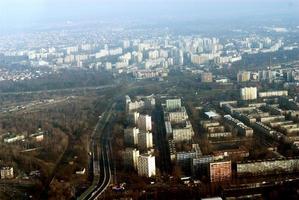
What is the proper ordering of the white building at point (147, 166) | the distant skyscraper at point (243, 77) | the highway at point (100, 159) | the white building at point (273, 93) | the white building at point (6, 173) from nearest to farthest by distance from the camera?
1. the highway at point (100, 159)
2. the white building at point (147, 166)
3. the white building at point (6, 173)
4. the white building at point (273, 93)
5. the distant skyscraper at point (243, 77)

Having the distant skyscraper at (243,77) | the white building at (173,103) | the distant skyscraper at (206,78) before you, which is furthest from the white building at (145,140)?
the distant skyscraper at (243,77)

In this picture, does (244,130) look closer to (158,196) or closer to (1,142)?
(158,196)

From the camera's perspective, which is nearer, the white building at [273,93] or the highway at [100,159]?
the highway at [100,159]

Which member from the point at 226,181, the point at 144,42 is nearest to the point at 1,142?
the point at 226,181

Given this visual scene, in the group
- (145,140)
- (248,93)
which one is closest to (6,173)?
(145,140)

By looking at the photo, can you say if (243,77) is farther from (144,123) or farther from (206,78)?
(144,123)

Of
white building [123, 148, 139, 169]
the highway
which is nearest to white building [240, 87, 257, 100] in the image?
the highway

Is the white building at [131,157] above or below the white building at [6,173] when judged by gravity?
above

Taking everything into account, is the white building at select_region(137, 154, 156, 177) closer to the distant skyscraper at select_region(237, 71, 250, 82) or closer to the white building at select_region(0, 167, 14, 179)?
the white building at select_region(0, 167, 14, 179)

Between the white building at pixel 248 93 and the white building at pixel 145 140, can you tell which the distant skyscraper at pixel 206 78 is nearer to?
the white building at pixel 248 93
